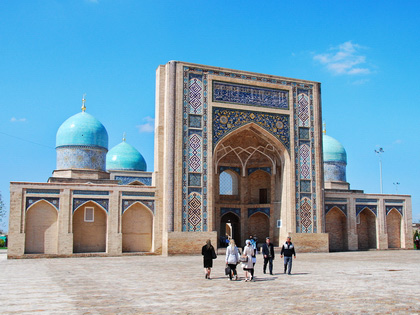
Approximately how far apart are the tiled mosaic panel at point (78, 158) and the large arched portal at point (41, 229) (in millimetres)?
7030

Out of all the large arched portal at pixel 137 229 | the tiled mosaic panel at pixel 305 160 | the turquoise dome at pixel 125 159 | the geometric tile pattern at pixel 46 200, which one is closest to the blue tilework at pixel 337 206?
the tiled mosaic panel at pixel 305 160

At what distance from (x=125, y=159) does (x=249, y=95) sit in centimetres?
1192

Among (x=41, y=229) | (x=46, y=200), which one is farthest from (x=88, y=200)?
(x=41, y=229)

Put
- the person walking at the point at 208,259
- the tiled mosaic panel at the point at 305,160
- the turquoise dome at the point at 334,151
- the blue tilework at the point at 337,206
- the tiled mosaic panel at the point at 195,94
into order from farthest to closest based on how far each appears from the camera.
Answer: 1. the turquoise dome at the point at 334,151
2. the blue tilework at the point at 337,206
3. the tiled mosaic panel at the point at 305,160
4. the tiled mosaic panel at the point at 195,94
5. the person walking at the point at 208,259

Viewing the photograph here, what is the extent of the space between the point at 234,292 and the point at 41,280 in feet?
13.8

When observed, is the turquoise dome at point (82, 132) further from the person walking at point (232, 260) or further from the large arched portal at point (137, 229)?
the person walking at point (232, 260)

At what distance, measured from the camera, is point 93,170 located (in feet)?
81.5

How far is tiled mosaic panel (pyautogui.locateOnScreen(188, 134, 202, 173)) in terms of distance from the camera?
1917 centimetres

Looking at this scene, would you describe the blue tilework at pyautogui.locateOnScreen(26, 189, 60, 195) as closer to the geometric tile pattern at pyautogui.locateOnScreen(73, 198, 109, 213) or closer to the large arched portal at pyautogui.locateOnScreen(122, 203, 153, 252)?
the geometric tile pattern at pyautogui.locateOnScreen(73, 198, 109, 213)

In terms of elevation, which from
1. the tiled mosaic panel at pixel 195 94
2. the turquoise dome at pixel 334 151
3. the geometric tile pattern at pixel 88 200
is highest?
the tiled mosaic panel at pixel 195 94

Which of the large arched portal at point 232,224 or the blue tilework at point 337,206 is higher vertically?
the blue tilework at point 337,206

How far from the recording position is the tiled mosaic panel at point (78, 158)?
2488cm

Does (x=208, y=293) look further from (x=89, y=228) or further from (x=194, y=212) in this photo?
(x=89, y=228)

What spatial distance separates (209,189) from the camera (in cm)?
1930
